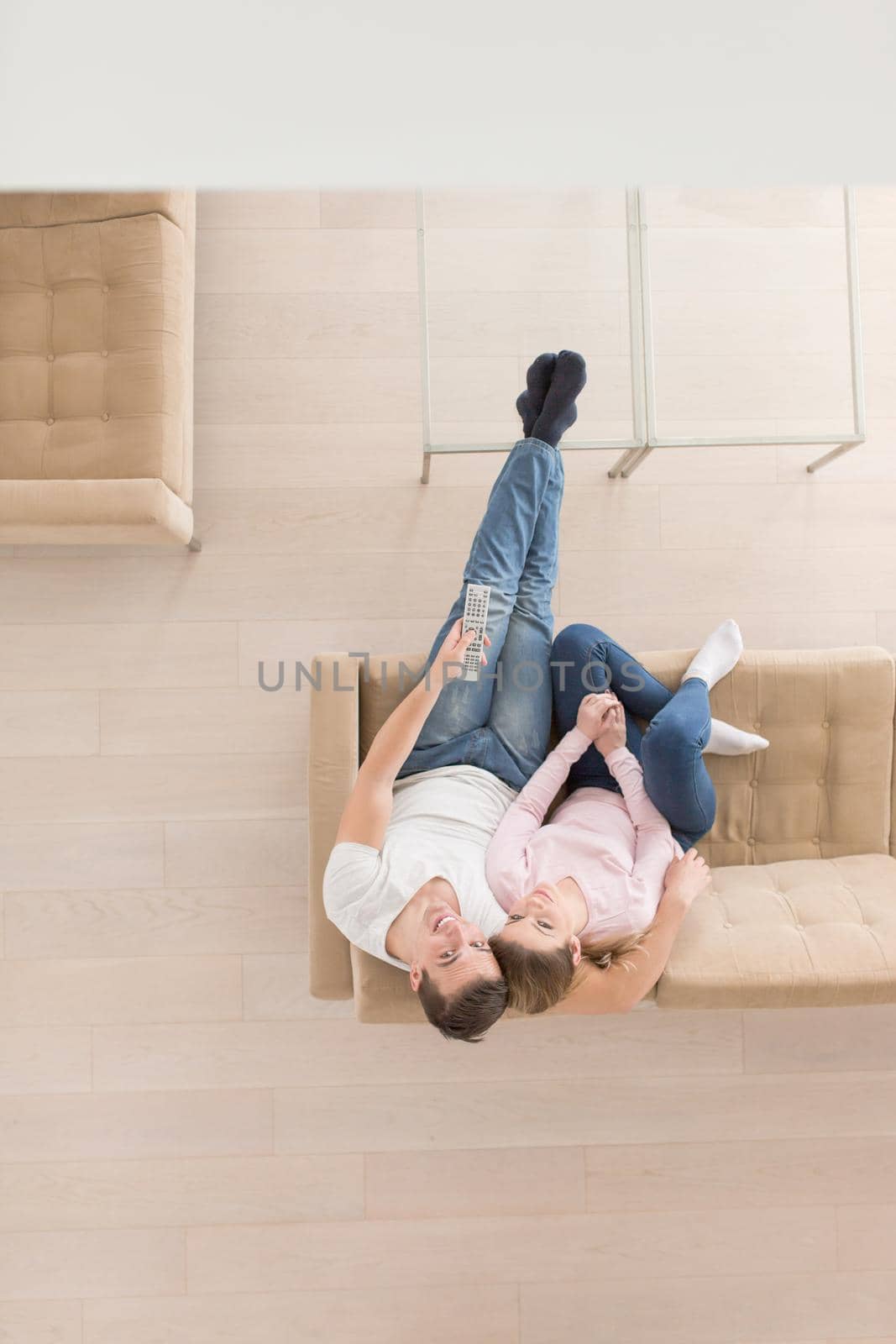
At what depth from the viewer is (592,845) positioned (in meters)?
1.71

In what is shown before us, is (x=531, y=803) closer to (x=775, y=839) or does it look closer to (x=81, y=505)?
(x=775, y=839)

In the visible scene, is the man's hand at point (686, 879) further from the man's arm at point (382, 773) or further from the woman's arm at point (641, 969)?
the man's arm at point (382, 773)

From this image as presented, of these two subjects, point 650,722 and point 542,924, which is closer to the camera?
point 542,924

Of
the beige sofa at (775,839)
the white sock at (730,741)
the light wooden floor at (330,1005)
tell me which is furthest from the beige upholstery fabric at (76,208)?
the white sock at (730,741)

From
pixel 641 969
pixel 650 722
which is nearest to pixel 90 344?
pixel 650 722

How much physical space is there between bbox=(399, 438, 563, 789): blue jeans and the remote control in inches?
0.7

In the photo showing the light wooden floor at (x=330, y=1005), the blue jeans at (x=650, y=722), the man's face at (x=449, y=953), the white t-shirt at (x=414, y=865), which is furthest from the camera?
the light wooden floor at (x=330, y=1005)

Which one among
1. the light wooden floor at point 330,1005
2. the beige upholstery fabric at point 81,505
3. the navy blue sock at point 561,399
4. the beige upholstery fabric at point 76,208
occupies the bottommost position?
the light wooden floor at point 330,1005

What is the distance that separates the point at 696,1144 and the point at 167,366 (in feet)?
6.92

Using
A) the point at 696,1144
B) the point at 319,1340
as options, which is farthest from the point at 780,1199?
the point at 319,1340

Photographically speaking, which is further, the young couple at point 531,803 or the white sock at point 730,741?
the white sock at point 730,741

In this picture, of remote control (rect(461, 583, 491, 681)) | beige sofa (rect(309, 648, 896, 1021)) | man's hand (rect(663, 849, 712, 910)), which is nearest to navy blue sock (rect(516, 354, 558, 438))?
remote control (rect(461, 583, 491, 681))

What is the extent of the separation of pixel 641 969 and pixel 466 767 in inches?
19.4

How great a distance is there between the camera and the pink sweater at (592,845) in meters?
1.66
